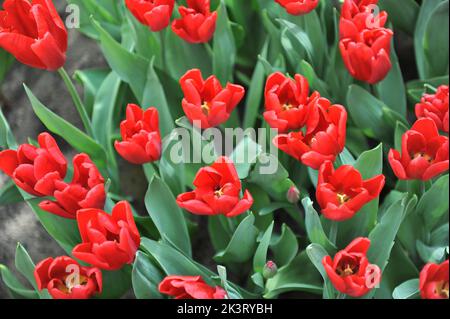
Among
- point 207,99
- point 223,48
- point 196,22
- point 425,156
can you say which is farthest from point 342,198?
point 223,48

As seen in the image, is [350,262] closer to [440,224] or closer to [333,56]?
[440,224]

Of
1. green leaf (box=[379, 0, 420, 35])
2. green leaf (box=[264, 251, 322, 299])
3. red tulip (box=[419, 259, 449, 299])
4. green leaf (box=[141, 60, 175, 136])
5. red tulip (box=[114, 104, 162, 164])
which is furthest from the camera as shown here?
green leaf (box=[379, 0, 420, 35])

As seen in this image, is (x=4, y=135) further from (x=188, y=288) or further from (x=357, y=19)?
(x=357, y=19)

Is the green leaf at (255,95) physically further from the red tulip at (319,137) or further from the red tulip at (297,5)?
the red tulip at (319,137)

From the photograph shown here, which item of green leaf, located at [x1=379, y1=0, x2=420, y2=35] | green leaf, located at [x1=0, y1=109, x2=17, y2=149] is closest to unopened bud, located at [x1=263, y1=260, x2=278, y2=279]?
green leaf, located at [x1=0, y1=109, x2=17, y2=149]

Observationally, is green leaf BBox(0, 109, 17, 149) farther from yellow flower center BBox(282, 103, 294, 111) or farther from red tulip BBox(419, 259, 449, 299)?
red tulip BBox(419, 259, 449, 299)

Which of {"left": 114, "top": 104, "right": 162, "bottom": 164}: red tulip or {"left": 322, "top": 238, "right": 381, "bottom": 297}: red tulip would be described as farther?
{"left": 114, "top": 104, "right": 162, "bottom": 164}: red tulip

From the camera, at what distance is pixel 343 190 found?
958mm

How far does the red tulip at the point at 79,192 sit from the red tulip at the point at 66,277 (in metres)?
0.07

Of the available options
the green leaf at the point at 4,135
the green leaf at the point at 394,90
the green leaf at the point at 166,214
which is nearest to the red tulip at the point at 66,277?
the green leaf at the point at 166,214

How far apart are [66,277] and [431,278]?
1.48 ft

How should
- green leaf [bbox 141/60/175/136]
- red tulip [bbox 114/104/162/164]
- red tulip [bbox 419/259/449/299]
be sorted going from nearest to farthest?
1. red tulip [bbox 419/259/449/299]
2. red tulip [bbox 114/104/162/164]
3. green leaf [bbox 141/60/175/136]

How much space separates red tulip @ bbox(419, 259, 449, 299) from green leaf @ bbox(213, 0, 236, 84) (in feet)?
1.82

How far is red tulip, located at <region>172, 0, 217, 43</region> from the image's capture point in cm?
110
